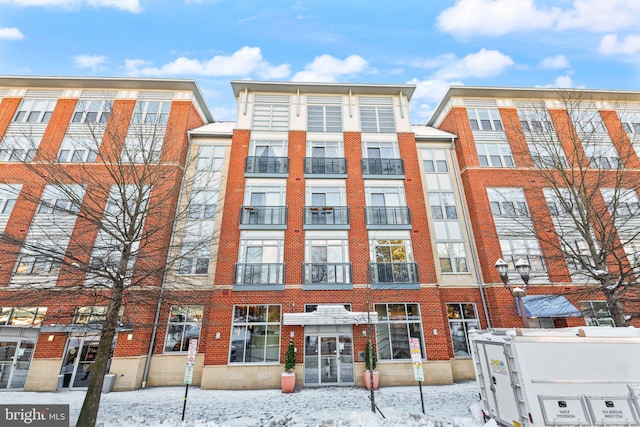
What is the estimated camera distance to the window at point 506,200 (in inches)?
664

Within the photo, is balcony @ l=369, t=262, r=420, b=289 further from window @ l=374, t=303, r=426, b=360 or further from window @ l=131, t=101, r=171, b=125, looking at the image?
window @ l=131, t=101, r=171, b=125

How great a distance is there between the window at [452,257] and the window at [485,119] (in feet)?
28.0

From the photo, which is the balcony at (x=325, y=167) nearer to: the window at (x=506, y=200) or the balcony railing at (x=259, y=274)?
the balcony railing at (x=259, y=274)

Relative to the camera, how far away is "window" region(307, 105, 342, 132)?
18694 millimetres

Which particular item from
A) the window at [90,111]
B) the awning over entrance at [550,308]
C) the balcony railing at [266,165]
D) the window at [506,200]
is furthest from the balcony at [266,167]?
the awning over entrance at [550,308]

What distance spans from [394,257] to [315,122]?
1007 cm

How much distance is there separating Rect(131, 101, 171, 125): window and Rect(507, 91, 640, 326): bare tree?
21.0 meters

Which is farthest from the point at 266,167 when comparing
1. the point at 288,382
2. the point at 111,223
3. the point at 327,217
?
Result: the point at 288,382

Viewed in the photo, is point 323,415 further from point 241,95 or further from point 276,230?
point 241,95

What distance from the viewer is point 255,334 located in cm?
1397

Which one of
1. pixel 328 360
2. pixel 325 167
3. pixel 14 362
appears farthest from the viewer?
pixel 325 167

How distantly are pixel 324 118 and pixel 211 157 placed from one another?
7781 mm

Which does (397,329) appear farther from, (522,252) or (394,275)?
(522,252)

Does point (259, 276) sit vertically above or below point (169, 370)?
above
